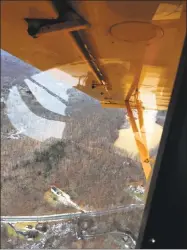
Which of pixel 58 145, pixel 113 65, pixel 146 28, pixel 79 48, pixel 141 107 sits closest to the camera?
pixel 146 28

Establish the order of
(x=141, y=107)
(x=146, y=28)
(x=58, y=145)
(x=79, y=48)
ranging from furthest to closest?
(x=141, y=107) → (x=58, y=145) → (x=79, y=48) → (x=146, y=28)

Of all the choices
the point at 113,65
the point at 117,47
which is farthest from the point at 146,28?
the point at 113,65

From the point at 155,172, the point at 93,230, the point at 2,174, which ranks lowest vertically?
the point at 93,230

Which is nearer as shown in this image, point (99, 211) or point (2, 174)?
point (2, 174)

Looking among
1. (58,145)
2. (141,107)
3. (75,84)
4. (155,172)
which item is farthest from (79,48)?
(141,107)

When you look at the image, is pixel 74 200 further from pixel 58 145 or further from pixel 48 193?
pixel 58 145

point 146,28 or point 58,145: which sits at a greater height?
point 146,28

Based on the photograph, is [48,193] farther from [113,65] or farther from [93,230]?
[113,65]
